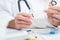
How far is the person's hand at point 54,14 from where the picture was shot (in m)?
0.73

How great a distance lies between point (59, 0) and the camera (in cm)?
97

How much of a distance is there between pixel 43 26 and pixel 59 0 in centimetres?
Answer: 23

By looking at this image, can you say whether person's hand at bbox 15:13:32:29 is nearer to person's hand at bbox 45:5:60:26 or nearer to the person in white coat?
the person in white coat

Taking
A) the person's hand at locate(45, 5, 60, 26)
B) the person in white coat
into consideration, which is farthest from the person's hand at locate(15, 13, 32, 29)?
the person's hand at locate(45, 5, 60, 26)

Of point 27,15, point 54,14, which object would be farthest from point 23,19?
point 54,14

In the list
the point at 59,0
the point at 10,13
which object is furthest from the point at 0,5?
the point at 59,0

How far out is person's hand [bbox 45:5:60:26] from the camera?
0.73m

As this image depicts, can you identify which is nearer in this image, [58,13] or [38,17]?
[58,13]

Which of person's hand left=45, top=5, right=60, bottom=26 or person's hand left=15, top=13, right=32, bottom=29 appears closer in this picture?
person's hand left=15, top=13, right=32, bottom=29

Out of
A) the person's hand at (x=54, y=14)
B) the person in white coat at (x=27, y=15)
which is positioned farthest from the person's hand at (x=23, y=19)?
the person's hand at (x=54, y=14)

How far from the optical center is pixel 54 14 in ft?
2.45

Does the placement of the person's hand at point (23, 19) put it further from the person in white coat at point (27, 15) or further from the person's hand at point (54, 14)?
the person's hand at point (54, 14)

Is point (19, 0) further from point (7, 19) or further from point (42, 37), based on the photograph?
point (42, 37)

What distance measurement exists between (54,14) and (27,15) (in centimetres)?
17
